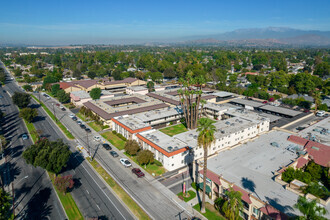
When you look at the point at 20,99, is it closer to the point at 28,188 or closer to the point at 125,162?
the point at 28,188

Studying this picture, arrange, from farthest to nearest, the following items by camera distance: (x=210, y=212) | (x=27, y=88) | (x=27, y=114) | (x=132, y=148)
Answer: (x=27, y=88) < (x=27, y=114) < (x=132, y=148) < (x=210, y=212)

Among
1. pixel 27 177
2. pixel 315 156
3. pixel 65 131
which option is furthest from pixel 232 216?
pixel 65 131

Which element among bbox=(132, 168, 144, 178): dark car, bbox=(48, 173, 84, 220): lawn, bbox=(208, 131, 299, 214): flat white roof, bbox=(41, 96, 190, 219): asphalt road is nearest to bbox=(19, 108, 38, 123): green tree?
bbox=(41, 96, 190, 219): asphalt road

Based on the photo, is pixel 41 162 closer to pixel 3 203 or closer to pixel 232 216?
pixel 3 203

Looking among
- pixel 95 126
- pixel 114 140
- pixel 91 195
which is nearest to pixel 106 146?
pixel 114 140

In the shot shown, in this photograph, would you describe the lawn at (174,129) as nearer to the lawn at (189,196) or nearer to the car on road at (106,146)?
the car on road at (106,146)
